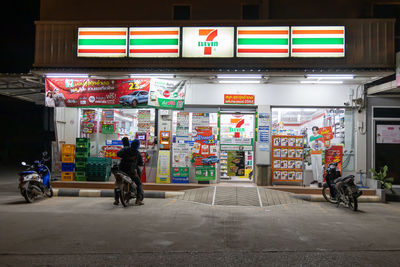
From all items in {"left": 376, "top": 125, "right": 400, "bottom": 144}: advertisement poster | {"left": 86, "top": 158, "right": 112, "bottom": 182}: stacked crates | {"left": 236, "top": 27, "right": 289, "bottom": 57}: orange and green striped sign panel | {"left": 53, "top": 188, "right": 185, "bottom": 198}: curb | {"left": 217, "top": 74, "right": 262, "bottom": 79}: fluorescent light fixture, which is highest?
{"left": 236, "top": 27, "right": 289, "bottom": 57}: orange and green striped sign panel

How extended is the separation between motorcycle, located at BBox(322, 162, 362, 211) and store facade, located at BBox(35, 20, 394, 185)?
77.3 inches

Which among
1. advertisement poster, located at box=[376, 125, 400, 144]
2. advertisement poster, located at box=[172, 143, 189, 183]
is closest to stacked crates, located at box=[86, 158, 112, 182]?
advertisement poster, located at box=[172, 143, 189, 183]

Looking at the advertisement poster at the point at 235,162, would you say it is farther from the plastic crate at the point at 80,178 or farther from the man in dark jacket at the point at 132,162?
the plastic crate at the point at 80,178

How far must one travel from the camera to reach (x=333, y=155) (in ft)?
39.3

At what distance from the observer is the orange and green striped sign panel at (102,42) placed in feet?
36.8

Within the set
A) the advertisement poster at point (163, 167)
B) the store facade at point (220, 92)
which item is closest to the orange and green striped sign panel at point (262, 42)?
the store facade at point (220, 92)

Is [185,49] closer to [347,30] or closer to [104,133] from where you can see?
[104,133]

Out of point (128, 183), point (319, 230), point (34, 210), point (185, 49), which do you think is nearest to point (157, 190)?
point (128, 183)

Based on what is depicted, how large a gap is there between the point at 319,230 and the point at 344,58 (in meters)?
6.59

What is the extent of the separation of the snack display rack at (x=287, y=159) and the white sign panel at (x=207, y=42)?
3966 mm

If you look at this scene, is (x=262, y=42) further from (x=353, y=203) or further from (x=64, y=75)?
(x=64, y=75)

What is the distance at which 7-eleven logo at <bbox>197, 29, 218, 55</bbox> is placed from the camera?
10.9 m

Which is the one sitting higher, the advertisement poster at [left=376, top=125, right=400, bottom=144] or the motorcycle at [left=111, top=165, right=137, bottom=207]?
the advertisement poster at [left=376, top=125, right=400, bottom=144]

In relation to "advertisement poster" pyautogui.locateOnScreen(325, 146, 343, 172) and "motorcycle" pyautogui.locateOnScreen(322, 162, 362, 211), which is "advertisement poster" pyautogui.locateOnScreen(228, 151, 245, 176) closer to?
"advertisement poster" pyautogui.locateOnScreen(325, 146, 343, 172)
